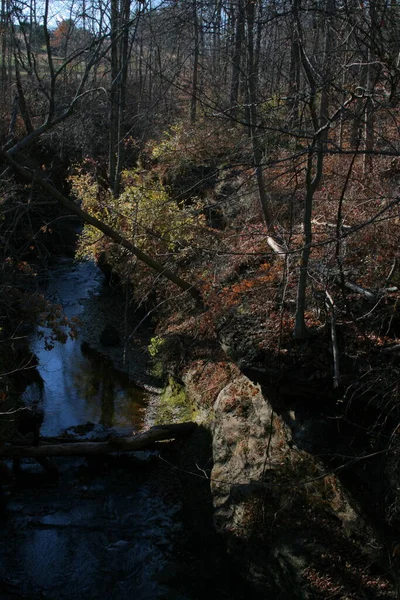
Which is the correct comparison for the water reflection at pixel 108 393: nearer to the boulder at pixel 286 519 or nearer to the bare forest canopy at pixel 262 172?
the bare forest canopy at pixel 262 172

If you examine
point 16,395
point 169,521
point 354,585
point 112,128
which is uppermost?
point 112,128

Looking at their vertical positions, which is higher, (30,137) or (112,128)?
(112,128)

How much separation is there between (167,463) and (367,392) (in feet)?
15.0

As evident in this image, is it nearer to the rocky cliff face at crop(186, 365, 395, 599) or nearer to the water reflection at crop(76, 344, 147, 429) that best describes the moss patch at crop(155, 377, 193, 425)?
the water reflection at crop(76, 344, 147, 429)

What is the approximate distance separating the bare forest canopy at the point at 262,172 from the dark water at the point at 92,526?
2.87 metres

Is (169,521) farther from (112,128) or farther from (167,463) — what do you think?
(112,128)

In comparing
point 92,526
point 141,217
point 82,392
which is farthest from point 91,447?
point 141,217

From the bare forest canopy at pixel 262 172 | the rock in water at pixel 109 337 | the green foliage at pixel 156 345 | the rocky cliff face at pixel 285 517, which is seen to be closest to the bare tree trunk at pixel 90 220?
the bare forest canopy at pixel 262 172

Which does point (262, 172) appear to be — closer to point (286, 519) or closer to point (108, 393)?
point (108, 393)

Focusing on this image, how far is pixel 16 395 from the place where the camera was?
10.3 metres

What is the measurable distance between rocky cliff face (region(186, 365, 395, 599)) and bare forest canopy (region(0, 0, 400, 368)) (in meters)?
1.53

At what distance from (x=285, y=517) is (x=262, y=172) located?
9.29 m

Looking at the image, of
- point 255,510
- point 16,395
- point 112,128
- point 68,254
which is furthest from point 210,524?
point 68,254

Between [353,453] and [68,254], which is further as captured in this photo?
[68,254]
